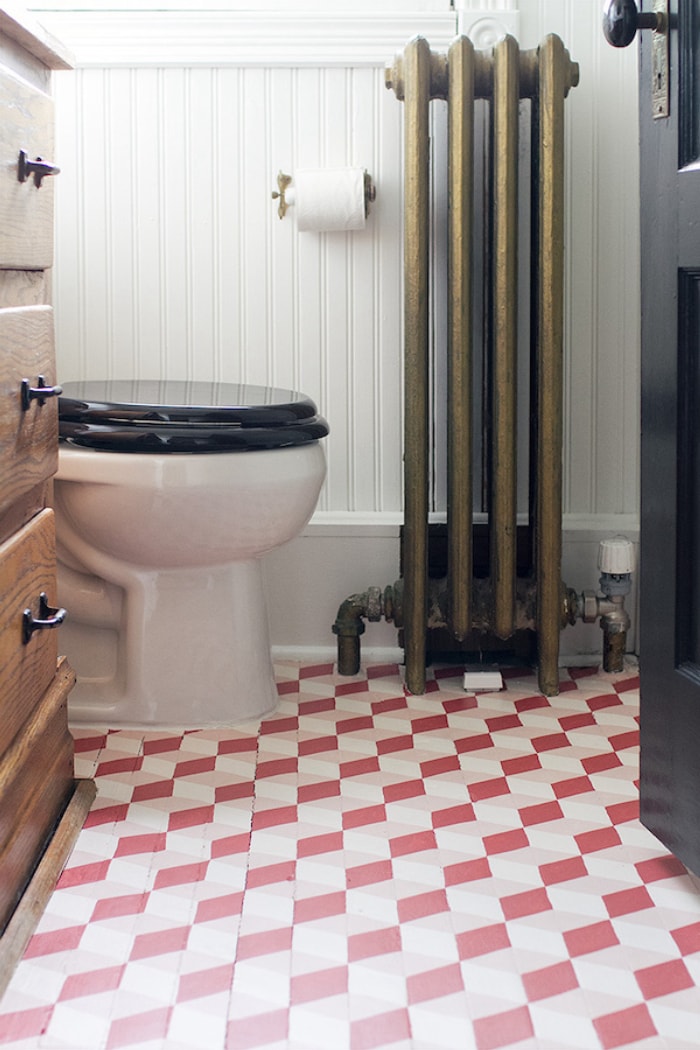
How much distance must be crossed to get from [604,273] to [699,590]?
3.02 ft

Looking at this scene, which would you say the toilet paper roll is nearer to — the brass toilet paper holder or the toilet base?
the brass toilet paper holder

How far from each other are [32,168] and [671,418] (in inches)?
27.2

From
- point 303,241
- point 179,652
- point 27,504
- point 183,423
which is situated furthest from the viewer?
point 303,241

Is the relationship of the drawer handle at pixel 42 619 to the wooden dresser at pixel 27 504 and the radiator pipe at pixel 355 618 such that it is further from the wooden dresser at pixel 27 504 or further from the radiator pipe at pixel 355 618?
the radiator pipe at pixel 355 618

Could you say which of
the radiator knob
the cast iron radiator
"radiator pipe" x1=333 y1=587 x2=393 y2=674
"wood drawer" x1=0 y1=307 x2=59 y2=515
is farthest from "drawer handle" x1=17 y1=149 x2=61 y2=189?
the radiator knob

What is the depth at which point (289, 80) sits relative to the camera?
1974mm

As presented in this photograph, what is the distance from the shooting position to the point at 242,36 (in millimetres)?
1958

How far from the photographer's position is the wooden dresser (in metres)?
1.13

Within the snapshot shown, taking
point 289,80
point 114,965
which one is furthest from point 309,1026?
point 289,80

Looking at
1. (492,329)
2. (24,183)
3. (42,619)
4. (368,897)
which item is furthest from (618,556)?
(24,183)

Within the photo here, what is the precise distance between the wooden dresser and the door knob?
0.57 m

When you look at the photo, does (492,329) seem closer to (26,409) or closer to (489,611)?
(489,611)

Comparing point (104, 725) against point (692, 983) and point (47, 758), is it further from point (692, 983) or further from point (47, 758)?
point (692, 983)

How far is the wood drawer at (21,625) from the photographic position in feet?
3.72
